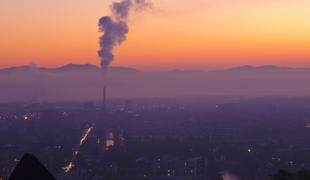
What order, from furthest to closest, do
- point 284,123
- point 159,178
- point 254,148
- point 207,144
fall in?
point 284,123, point 207,144, point 254,148, point 159,178

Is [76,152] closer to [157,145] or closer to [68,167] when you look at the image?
[157,145]

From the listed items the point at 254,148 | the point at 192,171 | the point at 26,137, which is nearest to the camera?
the point at 192,171

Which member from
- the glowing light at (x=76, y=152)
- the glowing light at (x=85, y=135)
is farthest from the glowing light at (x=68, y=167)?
the glowing light at (x=85, y=135)

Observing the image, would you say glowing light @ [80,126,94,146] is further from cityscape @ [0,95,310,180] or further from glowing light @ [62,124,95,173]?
cityscape @ [0,95,310,180]

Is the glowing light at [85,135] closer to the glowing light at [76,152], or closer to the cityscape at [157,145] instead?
the glowing light at [76,152]

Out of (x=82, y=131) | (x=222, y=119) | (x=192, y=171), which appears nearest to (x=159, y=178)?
(x=192, y=171)

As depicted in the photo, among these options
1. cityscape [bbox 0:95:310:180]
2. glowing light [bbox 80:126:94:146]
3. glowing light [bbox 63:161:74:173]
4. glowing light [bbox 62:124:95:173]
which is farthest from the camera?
glowing light [bbox 80:126:94:146]

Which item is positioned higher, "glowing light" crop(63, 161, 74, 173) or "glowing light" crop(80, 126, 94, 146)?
"glowing light" crop(80, 126, 94, 146)

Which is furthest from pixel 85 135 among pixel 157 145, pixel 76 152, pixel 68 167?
pixel 68 167

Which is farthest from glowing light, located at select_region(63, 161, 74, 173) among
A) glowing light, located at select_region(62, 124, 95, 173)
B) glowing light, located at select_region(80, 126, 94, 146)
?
glowing light, located at select_region(80, 126, 94, 146)

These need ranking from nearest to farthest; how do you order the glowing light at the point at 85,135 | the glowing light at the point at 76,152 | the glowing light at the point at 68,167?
the glowing light at the point at 68,167, the glowing light at the point at 76,152, the glowing light at the point at 85,135

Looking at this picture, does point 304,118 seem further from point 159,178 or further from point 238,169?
point 159,178
